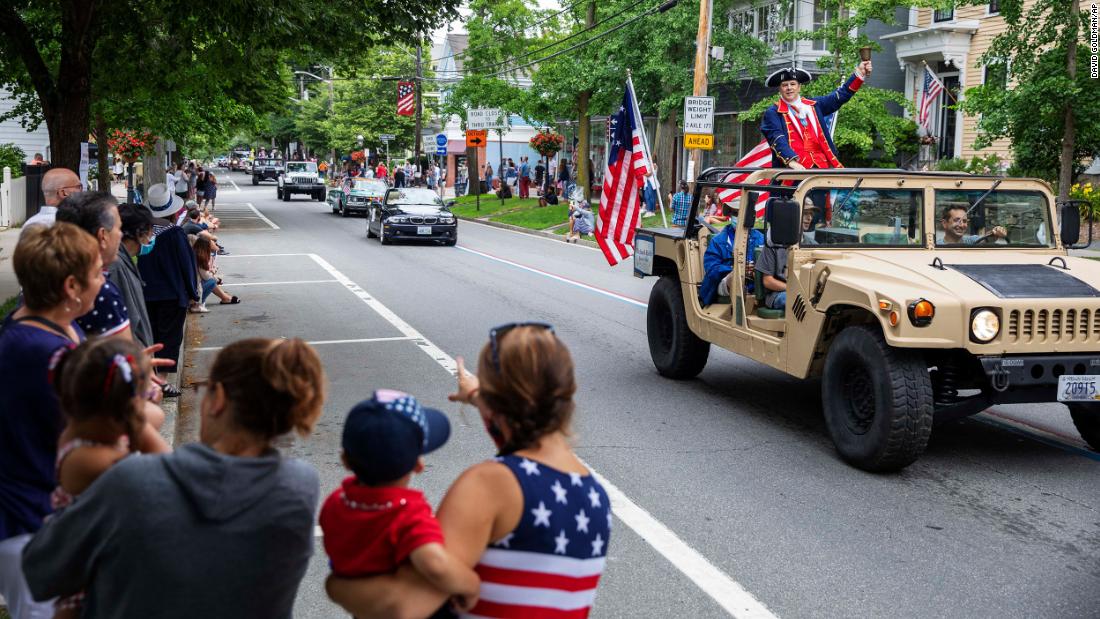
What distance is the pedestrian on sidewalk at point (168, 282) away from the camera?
8.65m

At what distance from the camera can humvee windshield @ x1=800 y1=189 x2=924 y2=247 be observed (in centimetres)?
813

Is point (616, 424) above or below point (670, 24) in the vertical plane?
below

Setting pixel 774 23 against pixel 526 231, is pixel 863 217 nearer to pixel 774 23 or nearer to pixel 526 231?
pixel 526 231

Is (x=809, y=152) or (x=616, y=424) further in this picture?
(x=809, y=152)

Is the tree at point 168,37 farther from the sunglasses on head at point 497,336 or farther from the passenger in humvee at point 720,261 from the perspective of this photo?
the sunglasses on head at point 497,336

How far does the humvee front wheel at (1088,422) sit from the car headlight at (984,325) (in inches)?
61.5

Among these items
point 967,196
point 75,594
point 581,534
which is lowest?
point 75,594

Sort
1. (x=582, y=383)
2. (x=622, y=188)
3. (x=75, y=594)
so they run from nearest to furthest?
1. (x=75, y=594)
2. (x=582, y=383)
3. (x=622, y=188)

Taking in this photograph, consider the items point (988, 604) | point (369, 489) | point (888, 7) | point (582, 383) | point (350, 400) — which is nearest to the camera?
point (369, 489)

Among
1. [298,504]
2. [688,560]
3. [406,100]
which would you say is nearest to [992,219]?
[688,560]

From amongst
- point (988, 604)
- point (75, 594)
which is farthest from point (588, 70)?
point (75, 594)

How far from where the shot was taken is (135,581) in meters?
2.52

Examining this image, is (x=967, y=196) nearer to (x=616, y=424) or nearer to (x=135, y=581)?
(x=616, y=424)

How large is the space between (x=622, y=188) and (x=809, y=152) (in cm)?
293
